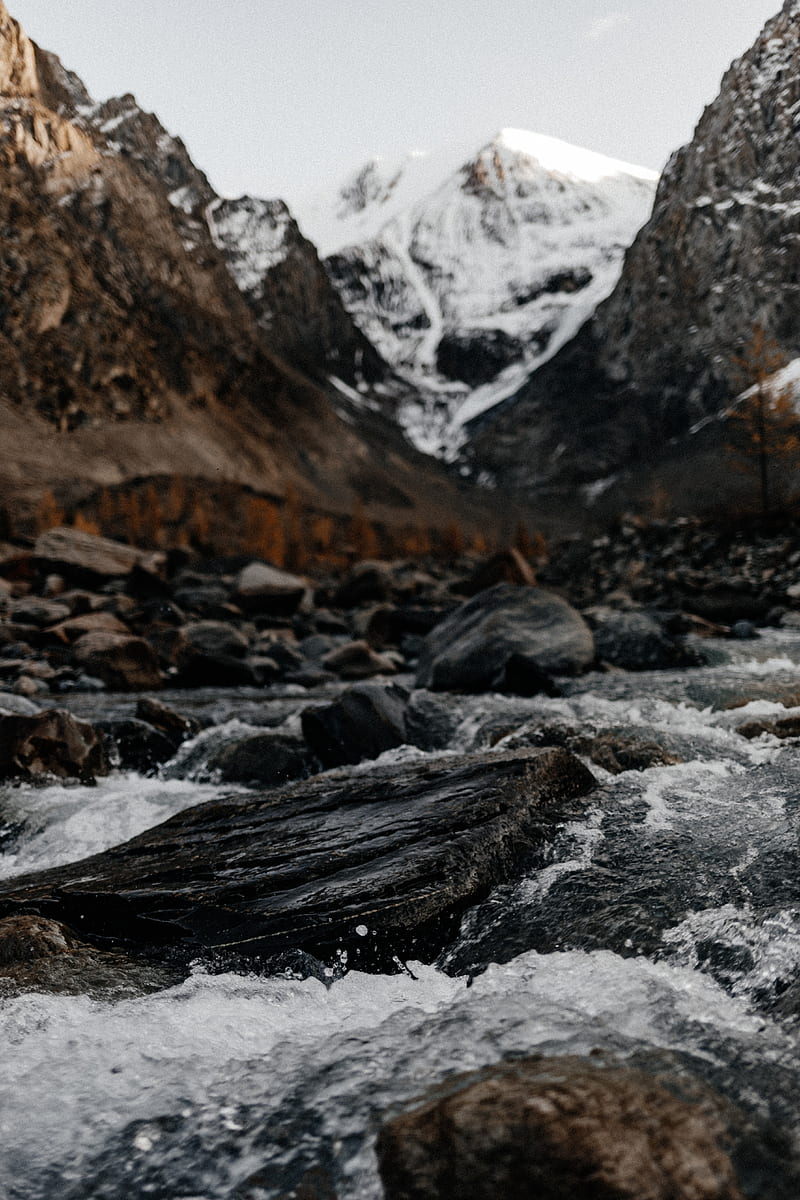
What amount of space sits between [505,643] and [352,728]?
4.66 meters

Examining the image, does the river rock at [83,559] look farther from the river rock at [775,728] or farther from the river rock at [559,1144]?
the river rock at [559,1144]

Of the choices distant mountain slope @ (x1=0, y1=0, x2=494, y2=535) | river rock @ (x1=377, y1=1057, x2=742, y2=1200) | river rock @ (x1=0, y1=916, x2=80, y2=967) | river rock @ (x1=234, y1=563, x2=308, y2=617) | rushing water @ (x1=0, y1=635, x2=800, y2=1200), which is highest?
distant mountain slope @ (x1=0, y1=0, x2=494, y2=535)

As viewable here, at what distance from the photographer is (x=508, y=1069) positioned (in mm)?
2584

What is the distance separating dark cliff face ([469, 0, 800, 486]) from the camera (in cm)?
11806

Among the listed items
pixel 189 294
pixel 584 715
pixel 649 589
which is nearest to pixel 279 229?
pixel 189 294

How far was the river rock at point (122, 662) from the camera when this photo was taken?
13.4 meters

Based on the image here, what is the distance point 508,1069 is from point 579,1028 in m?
0.54

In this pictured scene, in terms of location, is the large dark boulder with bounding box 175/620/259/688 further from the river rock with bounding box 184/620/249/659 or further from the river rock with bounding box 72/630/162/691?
the river rock with bounding box 184/620/249/659

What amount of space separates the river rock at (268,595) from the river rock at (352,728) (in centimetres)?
1364

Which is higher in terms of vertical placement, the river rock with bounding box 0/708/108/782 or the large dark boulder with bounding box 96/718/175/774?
the river rock with bounding box 0/708/108/782

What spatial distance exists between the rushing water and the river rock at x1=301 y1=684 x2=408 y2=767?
11.2ft

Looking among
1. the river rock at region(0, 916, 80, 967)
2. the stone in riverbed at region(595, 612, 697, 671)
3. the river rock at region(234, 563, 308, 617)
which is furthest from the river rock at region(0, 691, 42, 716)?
the river rock at region(234, 563, 308, 617)

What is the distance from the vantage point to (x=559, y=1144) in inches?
79.8

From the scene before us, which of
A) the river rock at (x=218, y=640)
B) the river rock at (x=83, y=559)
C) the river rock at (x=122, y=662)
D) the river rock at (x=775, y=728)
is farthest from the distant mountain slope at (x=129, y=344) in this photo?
the river rock at (x=775, y=728)
